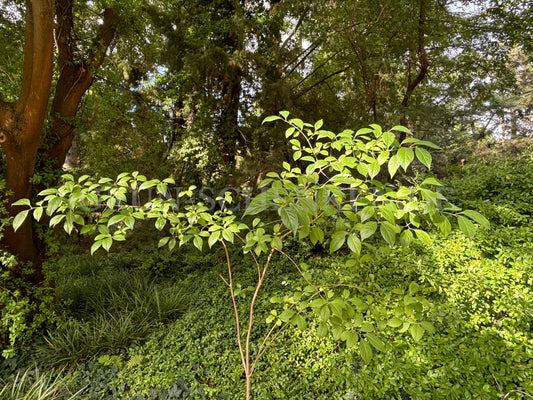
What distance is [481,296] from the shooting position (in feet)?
8.10

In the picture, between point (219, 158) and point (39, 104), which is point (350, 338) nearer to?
point (39, 104)

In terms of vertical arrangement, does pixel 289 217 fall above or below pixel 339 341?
above

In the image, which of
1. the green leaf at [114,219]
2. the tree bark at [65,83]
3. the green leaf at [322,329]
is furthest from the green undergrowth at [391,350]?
the tree bark at [65,83]

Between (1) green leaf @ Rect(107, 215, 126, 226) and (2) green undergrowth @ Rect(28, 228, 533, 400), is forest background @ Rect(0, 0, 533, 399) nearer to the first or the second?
(2) green undergrowth @ Rect(28, 228, 533, 400)

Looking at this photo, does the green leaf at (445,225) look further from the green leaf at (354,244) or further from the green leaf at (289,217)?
the green leaf at (289,217)

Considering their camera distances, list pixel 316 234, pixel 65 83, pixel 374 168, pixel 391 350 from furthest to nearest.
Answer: pixel 65 83, pixel 391 350, pixel 316 234, pixel 374 168

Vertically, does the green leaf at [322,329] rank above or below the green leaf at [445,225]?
below

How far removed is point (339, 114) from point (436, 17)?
8.21ft

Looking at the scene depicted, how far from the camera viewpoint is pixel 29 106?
277 cm

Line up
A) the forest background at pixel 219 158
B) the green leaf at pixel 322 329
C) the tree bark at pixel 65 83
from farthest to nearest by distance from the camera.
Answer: the tree bark at pixel 65 83
the forest background at pixel 219 158
the green leaf at pixel 322 329

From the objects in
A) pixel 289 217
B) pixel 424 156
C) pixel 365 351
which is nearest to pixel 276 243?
pixel 289 217

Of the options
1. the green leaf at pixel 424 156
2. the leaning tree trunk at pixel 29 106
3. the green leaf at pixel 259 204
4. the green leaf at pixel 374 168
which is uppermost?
the leaning tree trunk at pixel 29 106

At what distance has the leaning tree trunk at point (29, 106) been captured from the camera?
2648 mm

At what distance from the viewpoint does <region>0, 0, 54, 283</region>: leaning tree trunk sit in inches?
104
